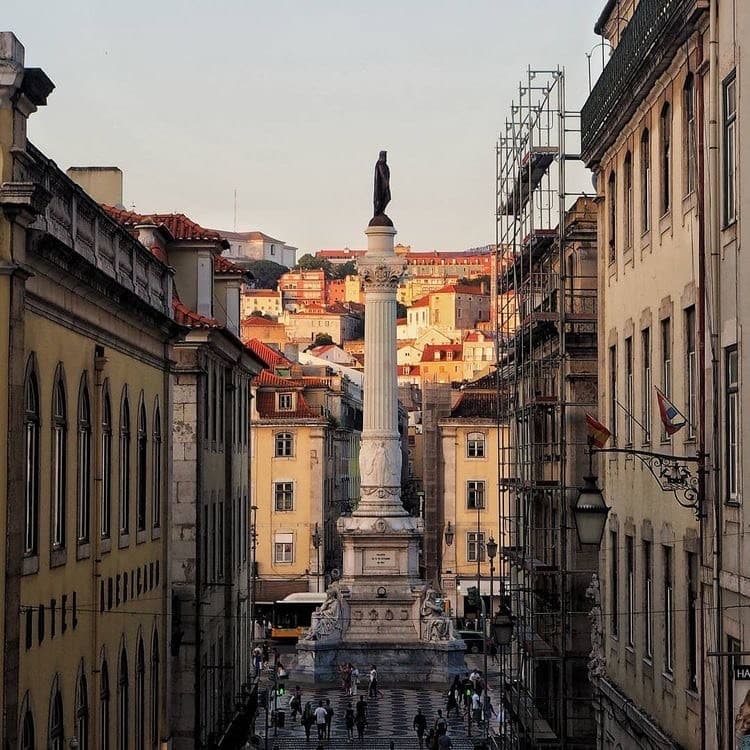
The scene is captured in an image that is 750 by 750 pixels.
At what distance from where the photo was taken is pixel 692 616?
75.5ft

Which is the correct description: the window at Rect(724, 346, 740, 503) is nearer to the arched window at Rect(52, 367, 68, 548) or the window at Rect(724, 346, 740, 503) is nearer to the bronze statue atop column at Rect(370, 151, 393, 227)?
the arched window at Rect(52, 367, 68, 548)

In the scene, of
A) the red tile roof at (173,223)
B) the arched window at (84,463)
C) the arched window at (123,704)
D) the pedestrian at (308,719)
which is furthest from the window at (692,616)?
the pedestrian at (308,719)

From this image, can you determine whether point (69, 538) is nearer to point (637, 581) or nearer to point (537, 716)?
point (637, 581)

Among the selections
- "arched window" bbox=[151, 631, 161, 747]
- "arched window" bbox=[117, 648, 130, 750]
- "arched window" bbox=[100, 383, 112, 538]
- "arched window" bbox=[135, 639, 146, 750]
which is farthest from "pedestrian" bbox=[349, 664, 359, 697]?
"arched window" bbox=[100, 383, 112, 538]

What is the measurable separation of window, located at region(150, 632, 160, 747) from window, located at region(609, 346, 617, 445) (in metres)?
9.22

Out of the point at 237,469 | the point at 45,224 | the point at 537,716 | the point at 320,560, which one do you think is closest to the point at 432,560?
the point at 320,560

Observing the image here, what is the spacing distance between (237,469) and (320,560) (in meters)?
45.0

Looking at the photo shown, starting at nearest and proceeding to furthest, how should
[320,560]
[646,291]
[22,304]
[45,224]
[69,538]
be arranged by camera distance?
[22,304], [45,224], [69,538], [646,291], [320,560]

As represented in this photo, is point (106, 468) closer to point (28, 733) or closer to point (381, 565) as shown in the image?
point (28, 733)

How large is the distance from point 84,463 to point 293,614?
6252 centimetres

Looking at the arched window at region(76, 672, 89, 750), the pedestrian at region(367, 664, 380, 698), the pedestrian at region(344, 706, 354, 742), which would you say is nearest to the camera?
the arched window at region(76, 672, 89, 750)

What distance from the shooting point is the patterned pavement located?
57281mm

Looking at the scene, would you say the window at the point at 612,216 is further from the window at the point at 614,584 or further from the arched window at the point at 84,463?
the arched window at the point at 84,463

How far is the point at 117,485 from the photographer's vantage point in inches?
1134
